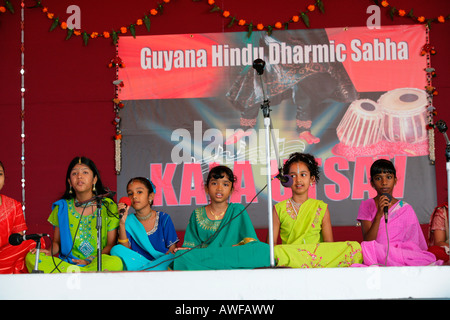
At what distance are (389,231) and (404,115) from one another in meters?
1.39

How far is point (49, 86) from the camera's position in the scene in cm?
480

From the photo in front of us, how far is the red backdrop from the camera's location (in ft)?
15.5

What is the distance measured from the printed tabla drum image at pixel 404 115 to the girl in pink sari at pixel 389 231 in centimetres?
96

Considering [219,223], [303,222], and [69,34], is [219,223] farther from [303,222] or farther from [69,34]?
[69,34]

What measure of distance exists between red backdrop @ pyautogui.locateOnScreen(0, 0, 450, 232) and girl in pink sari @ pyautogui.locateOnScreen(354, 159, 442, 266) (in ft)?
5.49

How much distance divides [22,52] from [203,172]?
6.22 feet

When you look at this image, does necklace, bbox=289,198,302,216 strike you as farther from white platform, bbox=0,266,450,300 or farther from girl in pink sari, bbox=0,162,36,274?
girl in pink sari, bbox=0,162,36,274

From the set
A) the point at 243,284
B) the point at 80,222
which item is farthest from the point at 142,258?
the point at 243,284

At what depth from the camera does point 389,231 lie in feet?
11.6

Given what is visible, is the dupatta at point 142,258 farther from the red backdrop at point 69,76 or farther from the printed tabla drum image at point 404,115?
the printed tabla drum image at point 404,115

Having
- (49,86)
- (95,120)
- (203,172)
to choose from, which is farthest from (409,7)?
(49,86)

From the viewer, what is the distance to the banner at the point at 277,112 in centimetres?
457

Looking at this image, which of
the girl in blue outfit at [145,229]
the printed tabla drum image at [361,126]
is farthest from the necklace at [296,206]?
the printed tabla drum image at [361,126]
